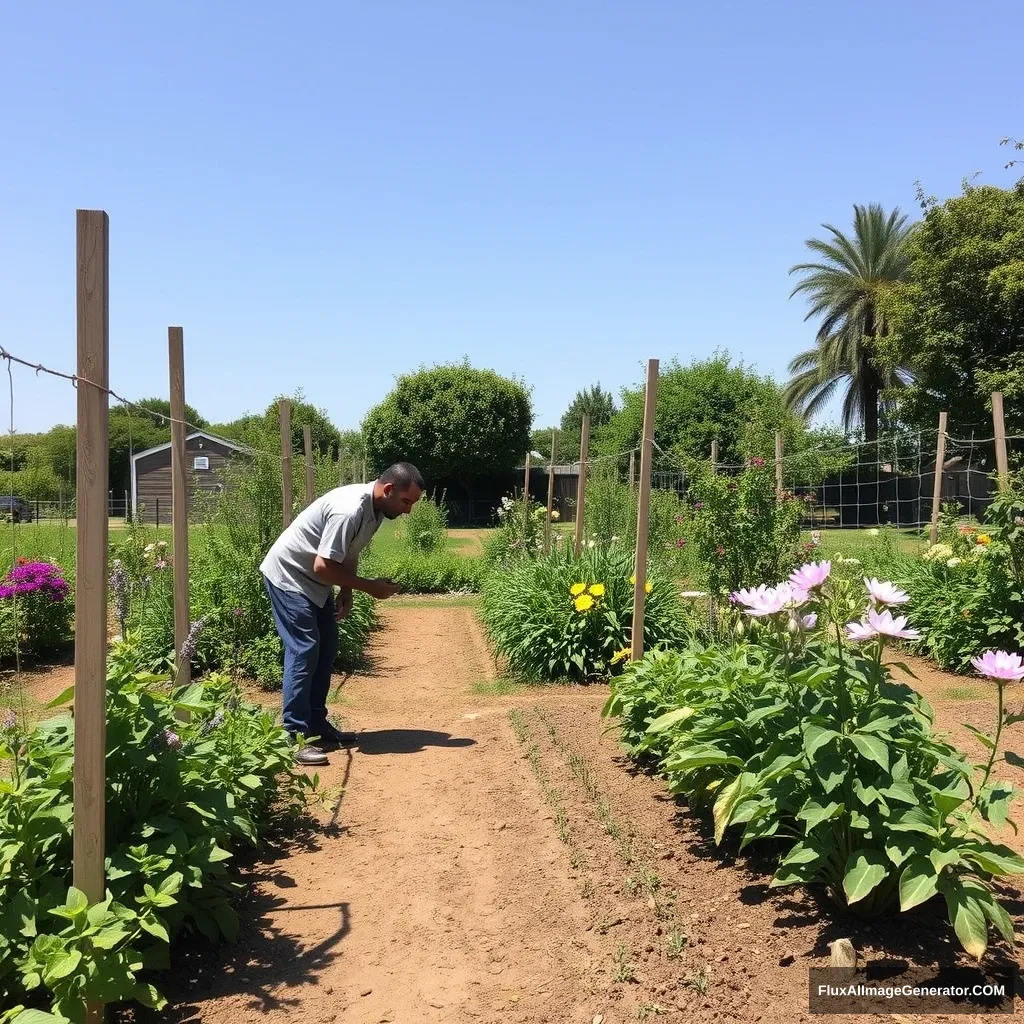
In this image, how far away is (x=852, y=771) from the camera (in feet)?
8.47

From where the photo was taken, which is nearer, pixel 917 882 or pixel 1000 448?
pixel 917 882

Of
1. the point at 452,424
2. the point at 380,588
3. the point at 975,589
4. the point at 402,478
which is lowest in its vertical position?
the point at 975,589

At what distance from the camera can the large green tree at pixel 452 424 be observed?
37344mm

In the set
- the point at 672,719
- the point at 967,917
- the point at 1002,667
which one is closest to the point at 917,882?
the point at 967,917

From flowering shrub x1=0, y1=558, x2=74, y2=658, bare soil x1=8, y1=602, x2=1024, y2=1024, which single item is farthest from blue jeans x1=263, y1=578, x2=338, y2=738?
flowering shrub x1=0, y1=558, x2=74, y2=658

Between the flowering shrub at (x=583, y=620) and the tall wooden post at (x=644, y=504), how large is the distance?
1128 mm

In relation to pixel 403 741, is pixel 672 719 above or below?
above

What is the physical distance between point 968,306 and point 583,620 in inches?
797

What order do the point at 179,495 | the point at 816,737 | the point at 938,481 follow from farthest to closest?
the point at 938,481 < the point at 179,495 < the point at 816,737

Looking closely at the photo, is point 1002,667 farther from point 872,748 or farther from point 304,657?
point 304,657

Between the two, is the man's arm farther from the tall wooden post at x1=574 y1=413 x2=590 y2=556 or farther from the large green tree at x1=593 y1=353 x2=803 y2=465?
the large green tree at x1=593 y1=353 x2=803 y2=465

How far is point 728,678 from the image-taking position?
3.51 metres

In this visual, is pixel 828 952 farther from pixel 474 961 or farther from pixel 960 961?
pixel 474 961

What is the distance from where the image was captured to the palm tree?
2861 centimetres
